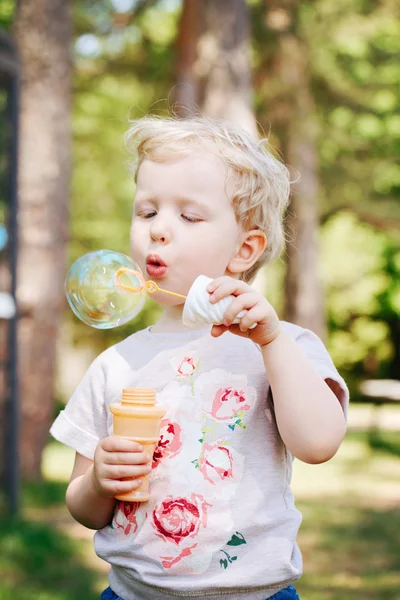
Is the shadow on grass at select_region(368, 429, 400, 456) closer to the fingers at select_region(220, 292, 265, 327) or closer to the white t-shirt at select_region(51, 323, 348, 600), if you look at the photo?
the white t-shirt at select_region(51, 323, 348, 600)

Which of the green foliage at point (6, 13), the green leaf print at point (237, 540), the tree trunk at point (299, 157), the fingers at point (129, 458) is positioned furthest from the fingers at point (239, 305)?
the green foliage at point (6, 13)

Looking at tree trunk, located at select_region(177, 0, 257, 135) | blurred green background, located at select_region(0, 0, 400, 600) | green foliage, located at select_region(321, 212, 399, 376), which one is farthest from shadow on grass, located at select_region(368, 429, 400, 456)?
green foliage, located at select_region(321, 212, 399, 376)

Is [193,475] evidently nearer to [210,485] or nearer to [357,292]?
[210,485]

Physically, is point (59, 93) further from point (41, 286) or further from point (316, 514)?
point (316, 514)

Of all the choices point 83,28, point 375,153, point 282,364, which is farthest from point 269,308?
point 375,153

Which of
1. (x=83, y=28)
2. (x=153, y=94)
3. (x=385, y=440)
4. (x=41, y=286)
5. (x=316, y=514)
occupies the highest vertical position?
(x=83, y=28)

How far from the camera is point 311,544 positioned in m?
6.25

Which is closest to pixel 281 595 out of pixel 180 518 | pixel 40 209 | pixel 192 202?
pixel 180 518

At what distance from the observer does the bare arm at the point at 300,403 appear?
5.97 ft

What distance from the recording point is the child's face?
75.6 inches

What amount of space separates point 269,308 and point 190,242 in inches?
10.1

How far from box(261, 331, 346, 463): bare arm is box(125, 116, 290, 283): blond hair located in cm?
36

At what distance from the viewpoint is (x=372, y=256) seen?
25000 millimetres

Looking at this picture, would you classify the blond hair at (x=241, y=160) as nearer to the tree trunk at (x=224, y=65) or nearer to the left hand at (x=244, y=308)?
the left hand at (x=244, y=308)
